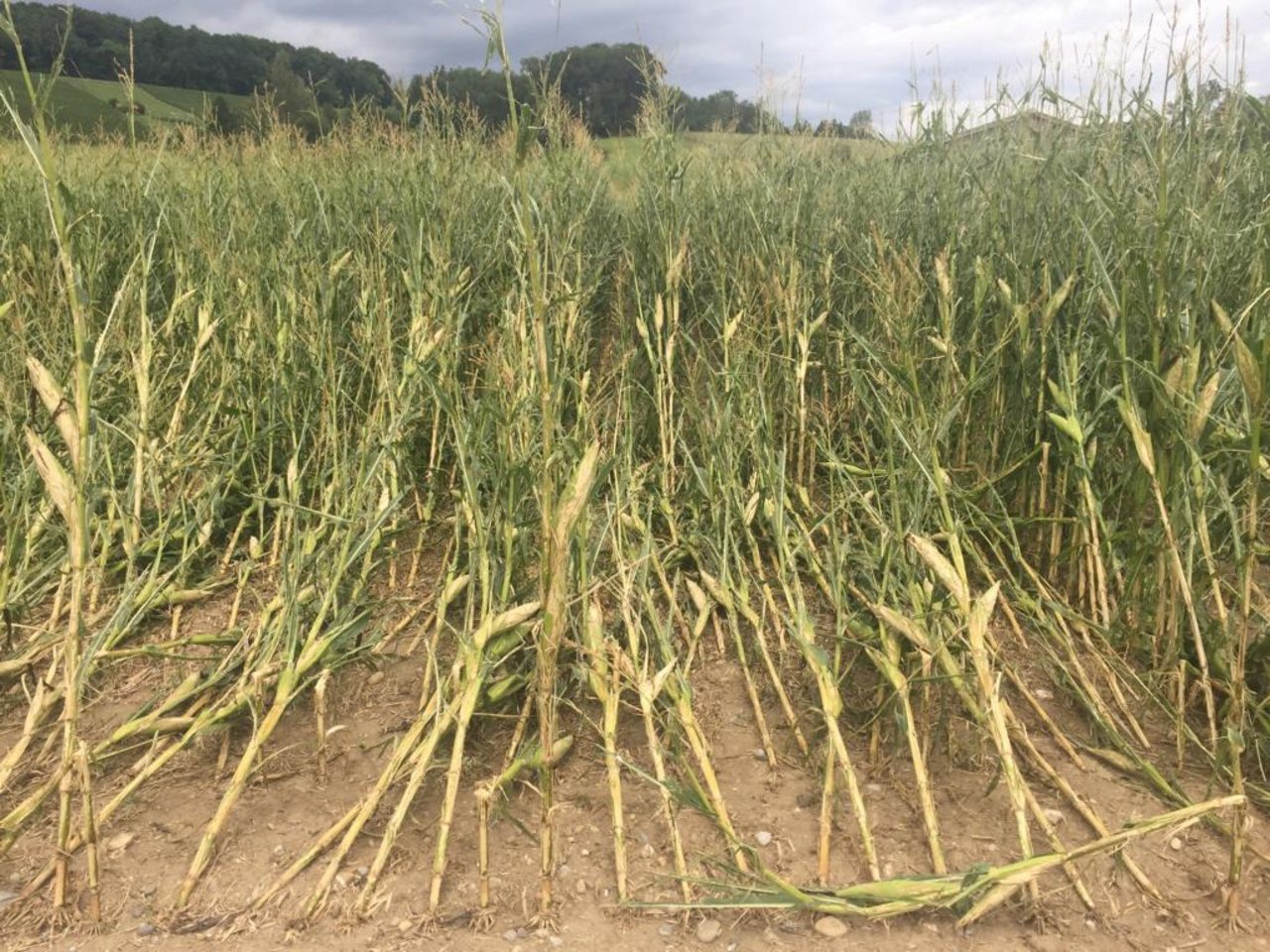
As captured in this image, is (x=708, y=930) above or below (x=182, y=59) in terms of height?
below

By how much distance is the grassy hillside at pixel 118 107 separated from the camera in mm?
3505

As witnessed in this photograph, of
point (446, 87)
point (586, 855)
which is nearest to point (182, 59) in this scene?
point (446, 87)

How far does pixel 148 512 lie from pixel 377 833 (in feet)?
4.24

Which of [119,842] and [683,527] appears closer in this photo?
[119,842]

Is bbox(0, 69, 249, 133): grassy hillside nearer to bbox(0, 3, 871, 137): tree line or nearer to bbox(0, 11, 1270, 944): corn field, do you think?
bbox(0, 3, 871, 137): tree line

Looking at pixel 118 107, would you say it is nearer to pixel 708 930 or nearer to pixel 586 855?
pixel 586 855

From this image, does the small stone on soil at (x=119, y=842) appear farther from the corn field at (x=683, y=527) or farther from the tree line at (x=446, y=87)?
the tree line at (x=446, y=87)

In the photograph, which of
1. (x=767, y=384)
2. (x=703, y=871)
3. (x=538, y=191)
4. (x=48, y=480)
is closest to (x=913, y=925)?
(x=703, y=871)

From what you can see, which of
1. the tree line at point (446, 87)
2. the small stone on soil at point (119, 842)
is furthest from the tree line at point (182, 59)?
the small stone on soil at point (119, 842)

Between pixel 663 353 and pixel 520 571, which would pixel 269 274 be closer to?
pixel 663 353

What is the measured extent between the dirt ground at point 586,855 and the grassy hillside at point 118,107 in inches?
67.5

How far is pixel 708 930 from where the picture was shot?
1.36 m

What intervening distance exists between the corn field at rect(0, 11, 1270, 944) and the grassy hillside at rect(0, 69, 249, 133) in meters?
0.64

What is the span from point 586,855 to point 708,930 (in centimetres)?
26
